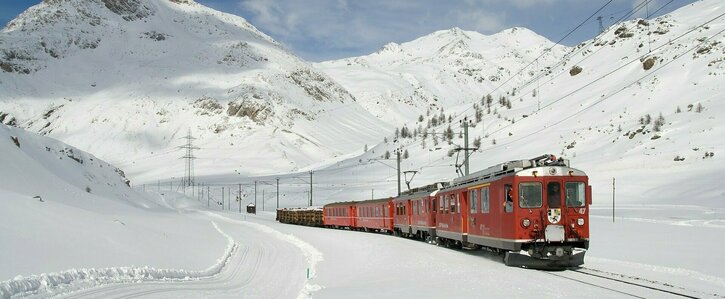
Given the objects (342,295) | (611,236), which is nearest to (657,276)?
(342,295)

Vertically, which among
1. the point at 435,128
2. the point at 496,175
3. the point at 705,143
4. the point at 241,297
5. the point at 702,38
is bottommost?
the point at 241,297

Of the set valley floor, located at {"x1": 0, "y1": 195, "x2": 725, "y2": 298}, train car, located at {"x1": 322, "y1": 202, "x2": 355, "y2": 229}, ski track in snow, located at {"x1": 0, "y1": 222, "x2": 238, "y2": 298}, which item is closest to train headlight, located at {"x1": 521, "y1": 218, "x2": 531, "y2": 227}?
valley floor, located at {"x1": 0, "y1": 195, "x2": 725, "y2": 298}

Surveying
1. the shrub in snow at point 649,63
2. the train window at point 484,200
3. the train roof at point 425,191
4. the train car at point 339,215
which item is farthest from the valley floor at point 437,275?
the shrub in snow at point 649,63

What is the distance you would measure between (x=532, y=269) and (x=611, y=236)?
13.0m

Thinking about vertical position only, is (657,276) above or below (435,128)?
below

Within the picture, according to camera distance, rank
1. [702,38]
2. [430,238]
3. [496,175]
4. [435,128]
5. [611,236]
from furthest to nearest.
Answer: [435,128] < [702,38] < [430,238] < [611,236] < [496,175]

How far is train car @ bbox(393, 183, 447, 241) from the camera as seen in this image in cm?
3372

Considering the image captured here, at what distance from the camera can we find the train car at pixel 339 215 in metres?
58.1

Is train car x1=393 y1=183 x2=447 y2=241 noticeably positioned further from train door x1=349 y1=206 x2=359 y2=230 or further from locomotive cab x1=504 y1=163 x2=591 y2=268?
train door x1=349 y1=206 x2=359 y2=230

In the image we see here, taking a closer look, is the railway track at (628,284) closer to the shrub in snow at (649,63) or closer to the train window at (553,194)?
the train window at (553,194)

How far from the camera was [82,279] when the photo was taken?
47.7ft

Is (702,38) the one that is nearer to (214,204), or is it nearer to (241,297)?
(214,204)

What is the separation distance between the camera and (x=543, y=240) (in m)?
20.3

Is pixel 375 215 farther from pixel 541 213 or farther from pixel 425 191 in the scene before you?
pixel 541 213
